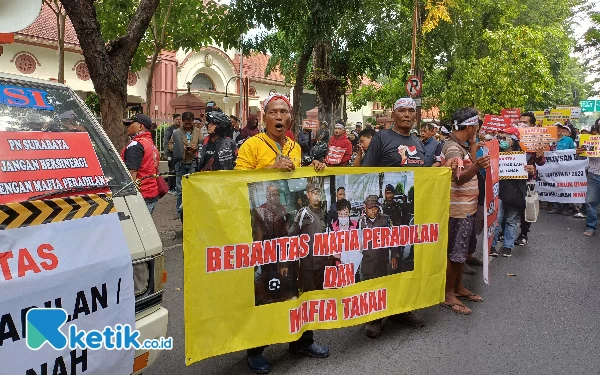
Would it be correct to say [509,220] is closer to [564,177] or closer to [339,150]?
[339,150]

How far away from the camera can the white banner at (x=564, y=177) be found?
934 centimetres

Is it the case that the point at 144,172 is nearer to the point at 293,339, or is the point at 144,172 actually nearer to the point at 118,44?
the point at 118,44

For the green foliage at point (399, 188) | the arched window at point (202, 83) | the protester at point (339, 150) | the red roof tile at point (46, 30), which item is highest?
the red roof tile at point (46, 30)

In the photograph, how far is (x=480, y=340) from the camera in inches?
161

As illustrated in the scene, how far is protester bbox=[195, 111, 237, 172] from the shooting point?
6.11m

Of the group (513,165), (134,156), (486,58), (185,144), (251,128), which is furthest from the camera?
(486,58)

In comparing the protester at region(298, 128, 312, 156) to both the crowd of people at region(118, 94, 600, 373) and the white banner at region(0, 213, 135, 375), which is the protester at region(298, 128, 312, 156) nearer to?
the crowd of people at region(118, 94, 600, 373)

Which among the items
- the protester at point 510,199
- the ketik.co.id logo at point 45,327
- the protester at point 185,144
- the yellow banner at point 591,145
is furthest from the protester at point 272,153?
the yellow banner at point 591,145

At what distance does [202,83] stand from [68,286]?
27.8 metres

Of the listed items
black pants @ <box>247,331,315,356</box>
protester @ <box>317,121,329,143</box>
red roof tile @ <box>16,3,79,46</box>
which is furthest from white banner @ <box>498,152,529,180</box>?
red roof tile @ <box>16,3,79,46</box>

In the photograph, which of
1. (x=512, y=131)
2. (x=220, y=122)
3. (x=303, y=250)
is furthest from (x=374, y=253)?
(x=512, y=131)

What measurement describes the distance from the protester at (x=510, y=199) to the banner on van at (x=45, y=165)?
5.69 m

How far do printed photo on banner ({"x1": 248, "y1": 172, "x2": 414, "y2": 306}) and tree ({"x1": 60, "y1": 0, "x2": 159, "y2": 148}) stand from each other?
480 cm

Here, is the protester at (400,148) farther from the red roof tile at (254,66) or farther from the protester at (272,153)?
the red roof tile at (254,66)
